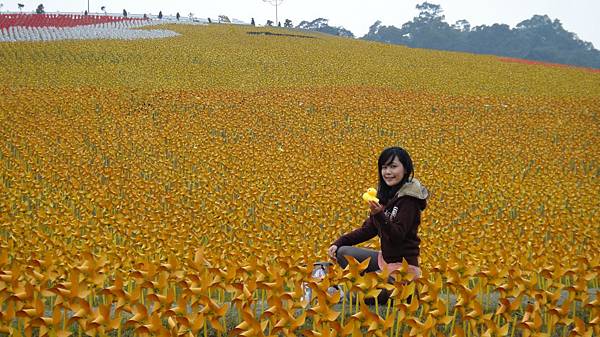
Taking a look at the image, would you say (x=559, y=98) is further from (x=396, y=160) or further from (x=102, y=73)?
(x=396, y=160)

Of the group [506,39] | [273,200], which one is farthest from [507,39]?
[273,200]

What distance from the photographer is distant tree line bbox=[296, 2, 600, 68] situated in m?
69.9

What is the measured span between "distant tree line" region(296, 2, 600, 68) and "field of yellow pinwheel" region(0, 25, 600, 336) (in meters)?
53.0

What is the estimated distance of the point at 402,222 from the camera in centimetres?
398

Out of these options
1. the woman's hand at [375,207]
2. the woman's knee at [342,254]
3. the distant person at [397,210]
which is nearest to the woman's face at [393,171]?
the distant person at [397,210]

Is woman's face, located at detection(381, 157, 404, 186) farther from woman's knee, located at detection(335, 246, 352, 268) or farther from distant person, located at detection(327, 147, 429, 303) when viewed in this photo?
woman's knee, located at detection(335, 246, 352, 268)

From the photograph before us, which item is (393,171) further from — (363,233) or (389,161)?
(363,233)

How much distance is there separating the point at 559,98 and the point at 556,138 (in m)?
6.09

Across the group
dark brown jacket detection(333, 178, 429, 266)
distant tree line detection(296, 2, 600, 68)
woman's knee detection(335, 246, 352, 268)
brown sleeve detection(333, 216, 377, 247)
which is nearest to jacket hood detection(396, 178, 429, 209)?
dark brown jacket detection(333, 178, 429, 266)

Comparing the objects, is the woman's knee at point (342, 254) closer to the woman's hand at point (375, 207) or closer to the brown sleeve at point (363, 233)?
the brown sleeve at point (363, 233)

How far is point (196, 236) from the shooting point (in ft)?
21.4

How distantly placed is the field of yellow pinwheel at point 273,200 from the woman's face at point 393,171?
1.95ft

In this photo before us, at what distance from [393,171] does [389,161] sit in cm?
7

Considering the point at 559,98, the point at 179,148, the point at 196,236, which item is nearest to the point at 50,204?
the point at 196,236
